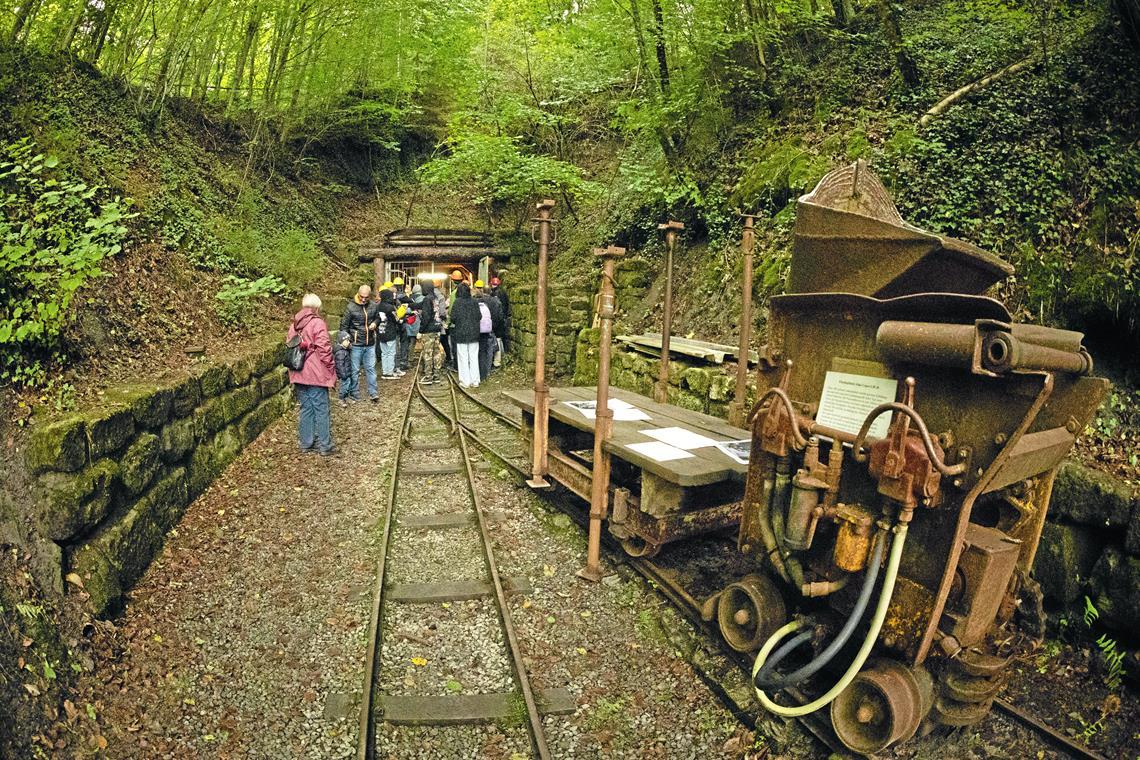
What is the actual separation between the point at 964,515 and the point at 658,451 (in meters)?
2.25

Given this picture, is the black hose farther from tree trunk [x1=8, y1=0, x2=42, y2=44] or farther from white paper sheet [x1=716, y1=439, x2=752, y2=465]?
tree trunk [x1=8, y1=0, x2=42, y2=44]

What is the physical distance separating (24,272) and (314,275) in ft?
33.1

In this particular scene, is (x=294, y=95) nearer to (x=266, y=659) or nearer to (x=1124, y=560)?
(x=266, y=659)

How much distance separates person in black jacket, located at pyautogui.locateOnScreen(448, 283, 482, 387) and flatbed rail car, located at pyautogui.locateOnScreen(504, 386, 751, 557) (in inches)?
239

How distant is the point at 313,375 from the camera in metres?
7.61

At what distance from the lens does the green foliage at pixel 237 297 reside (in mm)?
8828

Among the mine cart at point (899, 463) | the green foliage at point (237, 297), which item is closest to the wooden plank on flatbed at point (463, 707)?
the mine cart at point (899, 463)

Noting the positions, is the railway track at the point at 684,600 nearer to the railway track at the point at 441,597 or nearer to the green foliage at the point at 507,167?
the railway track at the point at 441,597

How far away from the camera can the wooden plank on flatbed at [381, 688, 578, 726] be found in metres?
3.55

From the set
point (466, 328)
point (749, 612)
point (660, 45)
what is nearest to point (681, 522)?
point (749, 612)

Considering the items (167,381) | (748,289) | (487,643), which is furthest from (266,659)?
(748,289)

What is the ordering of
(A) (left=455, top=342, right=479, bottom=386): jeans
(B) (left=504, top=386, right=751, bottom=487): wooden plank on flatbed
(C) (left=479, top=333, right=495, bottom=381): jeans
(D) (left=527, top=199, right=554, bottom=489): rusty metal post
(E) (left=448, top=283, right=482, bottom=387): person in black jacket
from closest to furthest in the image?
(B) (left=504, top=386, right=751, bottom=487): wooden plank on flatbed
(D) (left=527, top=199, right=554, bottom=489): rusty metal post
(E) (left=448, top=283, right=482, bottom=387): person in black jacket
(A) (left=455, top=342, right=479, bottom=386): jeans
(C) (left=479, top=333, right=495, bottom=381): jeans

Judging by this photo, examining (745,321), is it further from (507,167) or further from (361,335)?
(507,167)

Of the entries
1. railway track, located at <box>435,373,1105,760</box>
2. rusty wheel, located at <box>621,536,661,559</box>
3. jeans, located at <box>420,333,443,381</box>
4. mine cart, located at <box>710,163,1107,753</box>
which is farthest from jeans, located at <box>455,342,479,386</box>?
mine cart, located at <box>710,163,1107,753</box>
